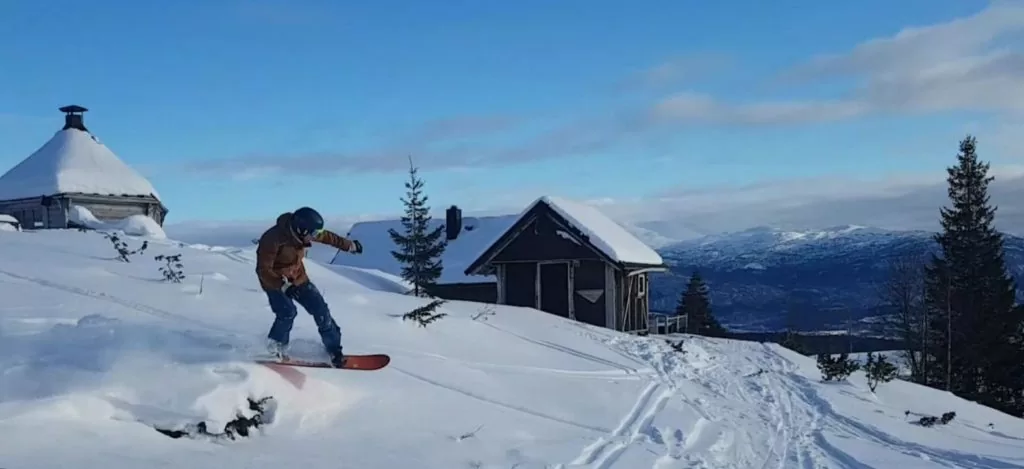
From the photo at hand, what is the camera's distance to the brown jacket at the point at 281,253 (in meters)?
8.08

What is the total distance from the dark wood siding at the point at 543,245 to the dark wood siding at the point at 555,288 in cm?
42

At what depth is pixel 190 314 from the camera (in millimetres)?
10086

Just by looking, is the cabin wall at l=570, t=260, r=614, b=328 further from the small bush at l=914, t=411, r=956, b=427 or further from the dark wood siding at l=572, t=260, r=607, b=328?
the small bush at l=914, t=411, r=956, b=427

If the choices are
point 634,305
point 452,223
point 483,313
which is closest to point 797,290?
point 452,223

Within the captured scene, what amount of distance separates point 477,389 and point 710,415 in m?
3.50

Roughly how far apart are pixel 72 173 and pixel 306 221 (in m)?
27.5

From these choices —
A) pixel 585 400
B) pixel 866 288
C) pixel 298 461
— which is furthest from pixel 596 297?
pixel 866 288

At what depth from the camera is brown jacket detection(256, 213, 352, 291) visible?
8078 millimetres

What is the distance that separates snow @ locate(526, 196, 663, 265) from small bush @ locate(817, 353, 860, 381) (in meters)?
8.87

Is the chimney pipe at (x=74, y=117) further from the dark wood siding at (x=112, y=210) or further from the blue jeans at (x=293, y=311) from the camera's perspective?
the blue jeans at (x=293, y=311)

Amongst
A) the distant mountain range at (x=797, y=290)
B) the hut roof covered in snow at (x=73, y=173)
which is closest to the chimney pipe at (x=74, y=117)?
the hut roof covered in snow at (x=73, y=173)

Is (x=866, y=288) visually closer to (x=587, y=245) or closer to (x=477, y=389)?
(x=587, y=245)

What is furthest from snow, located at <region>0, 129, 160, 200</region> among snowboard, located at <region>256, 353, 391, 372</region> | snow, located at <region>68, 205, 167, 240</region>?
snowboard, located at <region>256, 353, 391, 372</region>

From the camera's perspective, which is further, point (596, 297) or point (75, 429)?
point (596, 297)
